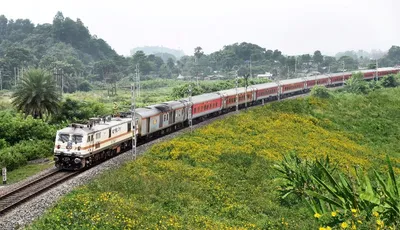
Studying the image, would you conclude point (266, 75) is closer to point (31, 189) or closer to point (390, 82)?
point (390, 82)

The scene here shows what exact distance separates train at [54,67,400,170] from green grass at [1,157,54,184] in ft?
6.16

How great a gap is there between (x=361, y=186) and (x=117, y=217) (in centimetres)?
1028

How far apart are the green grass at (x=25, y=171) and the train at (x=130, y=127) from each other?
1.88m

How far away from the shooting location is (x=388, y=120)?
55.6m

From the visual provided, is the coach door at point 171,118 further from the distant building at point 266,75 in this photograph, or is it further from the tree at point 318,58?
the tree at point 318,58

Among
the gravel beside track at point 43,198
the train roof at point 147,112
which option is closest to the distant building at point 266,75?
the train roof at point 147,112

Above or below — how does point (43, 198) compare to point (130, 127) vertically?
below

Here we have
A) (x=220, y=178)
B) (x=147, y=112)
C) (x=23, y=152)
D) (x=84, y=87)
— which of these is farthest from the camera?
(x=84, y=87)

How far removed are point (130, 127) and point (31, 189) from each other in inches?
455

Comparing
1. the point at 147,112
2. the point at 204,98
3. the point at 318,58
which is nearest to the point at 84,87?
the point at 204,98

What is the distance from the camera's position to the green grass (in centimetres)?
2563

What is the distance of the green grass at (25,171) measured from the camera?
1009 inches

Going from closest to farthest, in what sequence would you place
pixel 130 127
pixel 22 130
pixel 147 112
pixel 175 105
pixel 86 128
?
pixel 86 128 → pixel 130 127 → pixel 22 130 → pixel 147 112 → pixel 175 105

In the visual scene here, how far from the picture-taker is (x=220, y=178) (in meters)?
25.6
